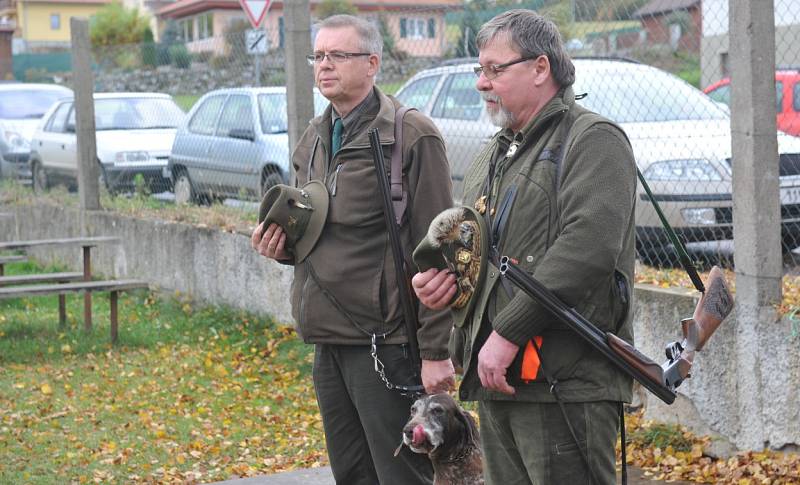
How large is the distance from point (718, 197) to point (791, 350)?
1243 millimetres

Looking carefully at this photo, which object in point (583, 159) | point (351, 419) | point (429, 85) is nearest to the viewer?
point (583, 159)

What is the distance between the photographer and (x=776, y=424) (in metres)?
5.48

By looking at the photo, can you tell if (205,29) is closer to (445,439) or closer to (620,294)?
(445,439)

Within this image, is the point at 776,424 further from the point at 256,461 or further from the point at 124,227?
the point at 124,227

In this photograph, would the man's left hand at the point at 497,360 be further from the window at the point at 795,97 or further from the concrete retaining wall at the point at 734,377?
the window at the point at 795,97

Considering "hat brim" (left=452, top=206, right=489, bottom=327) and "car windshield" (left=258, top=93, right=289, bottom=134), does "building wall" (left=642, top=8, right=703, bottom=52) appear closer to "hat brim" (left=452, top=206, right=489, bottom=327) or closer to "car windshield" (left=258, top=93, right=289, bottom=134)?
"hat brim" (left=452, top=206, right=489, bottom=327)

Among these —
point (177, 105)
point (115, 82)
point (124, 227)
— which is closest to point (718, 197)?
point (124, 227)

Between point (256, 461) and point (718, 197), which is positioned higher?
point (718, 197)

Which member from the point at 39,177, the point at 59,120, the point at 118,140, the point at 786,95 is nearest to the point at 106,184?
the point at 118,140

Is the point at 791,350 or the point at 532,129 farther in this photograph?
the point at 791,350

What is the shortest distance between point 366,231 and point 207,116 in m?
8.89

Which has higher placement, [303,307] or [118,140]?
[118,140]

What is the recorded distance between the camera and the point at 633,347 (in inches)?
126

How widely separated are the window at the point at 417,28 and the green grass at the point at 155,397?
2.51 meters
